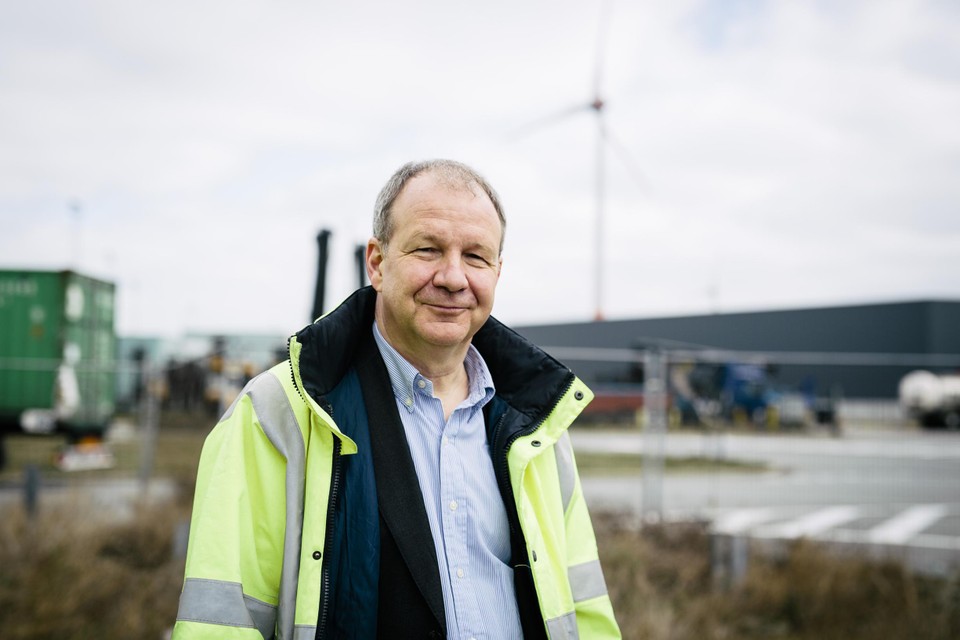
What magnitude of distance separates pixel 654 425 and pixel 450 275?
689cm

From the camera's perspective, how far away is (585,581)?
7.60 feet

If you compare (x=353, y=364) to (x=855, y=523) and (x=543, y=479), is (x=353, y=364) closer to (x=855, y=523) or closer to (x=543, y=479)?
(x=543, y=479)

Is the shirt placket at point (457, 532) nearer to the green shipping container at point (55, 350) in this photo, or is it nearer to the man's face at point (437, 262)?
the man's face at point (437, 262)

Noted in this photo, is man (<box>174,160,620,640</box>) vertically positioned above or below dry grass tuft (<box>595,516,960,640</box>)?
above

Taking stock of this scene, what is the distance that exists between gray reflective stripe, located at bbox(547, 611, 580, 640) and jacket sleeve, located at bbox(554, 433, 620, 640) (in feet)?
0.28

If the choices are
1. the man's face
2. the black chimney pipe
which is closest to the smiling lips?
the man's face

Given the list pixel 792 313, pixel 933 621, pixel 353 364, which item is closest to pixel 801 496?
pixel 933 621

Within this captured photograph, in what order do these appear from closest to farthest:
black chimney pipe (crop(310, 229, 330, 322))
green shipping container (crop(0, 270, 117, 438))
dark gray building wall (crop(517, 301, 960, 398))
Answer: black chimney pipe (crop(310, 229, 330, 322)), green shipping container (crop(0, 270, 117, 438)), dark gray building wall (crop(517, 301, 960, 398))

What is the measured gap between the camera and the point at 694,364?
8672mm

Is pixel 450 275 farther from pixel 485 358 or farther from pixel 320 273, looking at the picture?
pixel 320 273

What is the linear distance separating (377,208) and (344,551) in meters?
0.93

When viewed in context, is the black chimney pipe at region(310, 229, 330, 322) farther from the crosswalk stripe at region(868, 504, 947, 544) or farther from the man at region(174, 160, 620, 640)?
the crosswalk stripe at region(868, 504, 947, 544)

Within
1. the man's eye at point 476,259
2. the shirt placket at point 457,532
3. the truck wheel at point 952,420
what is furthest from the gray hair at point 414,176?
the truck wheel at point 952,420

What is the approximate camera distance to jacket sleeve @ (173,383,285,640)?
69.8 inches
